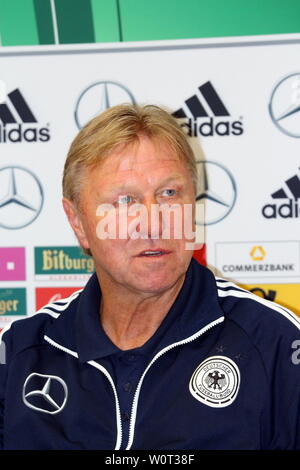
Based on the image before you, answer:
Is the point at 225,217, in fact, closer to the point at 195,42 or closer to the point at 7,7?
the point at 195,42

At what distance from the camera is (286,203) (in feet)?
6.64

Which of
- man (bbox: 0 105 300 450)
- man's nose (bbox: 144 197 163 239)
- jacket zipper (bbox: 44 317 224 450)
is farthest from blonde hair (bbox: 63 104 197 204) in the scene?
jacket zipper (bbox: 44 317 224 450)

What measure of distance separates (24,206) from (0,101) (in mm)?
364

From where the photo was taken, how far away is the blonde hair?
1312 millimetres

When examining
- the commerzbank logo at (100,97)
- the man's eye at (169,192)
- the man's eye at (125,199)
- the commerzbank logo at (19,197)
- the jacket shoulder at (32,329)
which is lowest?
the jacket shoulder at (32,329)

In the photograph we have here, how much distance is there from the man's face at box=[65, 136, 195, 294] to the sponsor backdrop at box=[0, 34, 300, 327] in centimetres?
72

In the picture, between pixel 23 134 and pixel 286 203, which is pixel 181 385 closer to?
pixel 286 203

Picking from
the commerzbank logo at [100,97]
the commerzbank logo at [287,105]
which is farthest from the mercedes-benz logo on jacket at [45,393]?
the commerzbank logo at [287,105]

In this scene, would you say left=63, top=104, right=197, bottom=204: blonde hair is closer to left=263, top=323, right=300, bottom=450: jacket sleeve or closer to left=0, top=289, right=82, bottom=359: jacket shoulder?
left=0, top=289, right=82, bottom=359: jacket shoulder

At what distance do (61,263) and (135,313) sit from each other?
0.73 metres

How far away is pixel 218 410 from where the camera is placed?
1.25m

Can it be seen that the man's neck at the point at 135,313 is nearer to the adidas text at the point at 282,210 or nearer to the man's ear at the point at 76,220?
the man's ear at the point at 76,220

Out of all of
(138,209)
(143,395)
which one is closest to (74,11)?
(138,209)

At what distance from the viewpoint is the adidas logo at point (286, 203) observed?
201 cm
